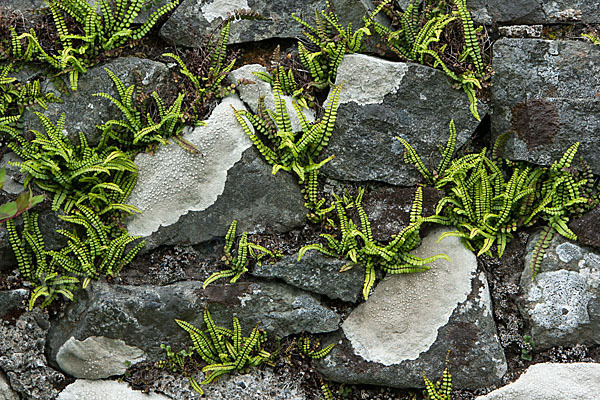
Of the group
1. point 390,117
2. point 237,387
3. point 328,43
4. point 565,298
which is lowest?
point 237,387

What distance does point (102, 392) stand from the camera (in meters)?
5.48

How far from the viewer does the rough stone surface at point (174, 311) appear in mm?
5355

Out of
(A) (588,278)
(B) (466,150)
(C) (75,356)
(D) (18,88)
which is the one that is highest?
(D) (18,88)

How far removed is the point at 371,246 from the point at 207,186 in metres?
1.76

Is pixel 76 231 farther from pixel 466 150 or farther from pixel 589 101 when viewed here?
pixel 589 101

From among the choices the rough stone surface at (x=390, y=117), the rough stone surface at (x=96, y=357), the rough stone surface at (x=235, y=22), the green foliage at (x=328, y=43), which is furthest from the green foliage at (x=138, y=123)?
the rough stone surface at (x=96, y=357)

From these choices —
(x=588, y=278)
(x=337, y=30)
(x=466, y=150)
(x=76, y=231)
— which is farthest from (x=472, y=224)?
(x=76, y=231)

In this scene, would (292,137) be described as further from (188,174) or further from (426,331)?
(426,331)

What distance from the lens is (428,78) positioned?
17.9 ft

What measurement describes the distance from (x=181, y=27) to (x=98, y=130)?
1372mm

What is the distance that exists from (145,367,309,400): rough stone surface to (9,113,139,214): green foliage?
1.82 m

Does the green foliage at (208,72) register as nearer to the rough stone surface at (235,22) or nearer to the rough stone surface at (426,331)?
the rough stone surface at (235,22)

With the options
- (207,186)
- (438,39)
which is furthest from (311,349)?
(438,39)

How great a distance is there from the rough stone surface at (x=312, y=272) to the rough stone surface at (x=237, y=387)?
1029 millimetres
